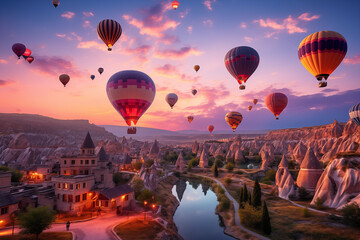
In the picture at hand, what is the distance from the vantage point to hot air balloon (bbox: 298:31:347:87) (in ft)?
91.8

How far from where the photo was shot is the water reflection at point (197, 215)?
31344mm

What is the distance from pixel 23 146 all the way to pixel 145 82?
10320cm

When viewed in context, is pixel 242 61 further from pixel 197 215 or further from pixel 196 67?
pixel 197 215

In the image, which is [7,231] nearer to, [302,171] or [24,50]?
[24,50]

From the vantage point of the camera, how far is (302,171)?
131ft

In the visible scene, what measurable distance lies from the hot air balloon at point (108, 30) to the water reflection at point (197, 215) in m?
31.8

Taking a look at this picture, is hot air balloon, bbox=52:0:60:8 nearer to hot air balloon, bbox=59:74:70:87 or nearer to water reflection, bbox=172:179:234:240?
hot air balloon, bbox=59:74:70:87

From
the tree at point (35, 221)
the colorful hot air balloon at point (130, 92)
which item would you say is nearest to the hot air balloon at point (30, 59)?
the colorful hot air balloon at point (130, 92)

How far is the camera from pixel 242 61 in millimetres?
35969

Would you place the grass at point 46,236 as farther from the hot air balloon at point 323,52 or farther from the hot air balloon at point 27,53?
the hot air balloon at point 27,53

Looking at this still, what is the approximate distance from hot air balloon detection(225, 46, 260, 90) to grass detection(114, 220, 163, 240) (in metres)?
27.1

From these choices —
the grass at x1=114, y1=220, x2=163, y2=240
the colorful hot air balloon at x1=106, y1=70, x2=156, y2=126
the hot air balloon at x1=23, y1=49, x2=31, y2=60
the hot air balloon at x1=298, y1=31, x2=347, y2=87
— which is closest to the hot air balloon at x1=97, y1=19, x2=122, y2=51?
the colorful hot air balloon at x1=106, y1=70, x2=156, y2=126

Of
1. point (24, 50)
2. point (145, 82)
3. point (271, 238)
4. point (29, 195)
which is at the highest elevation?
point (24, 50)

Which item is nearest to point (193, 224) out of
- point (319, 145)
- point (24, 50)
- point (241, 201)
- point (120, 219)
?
point (241, 201)
